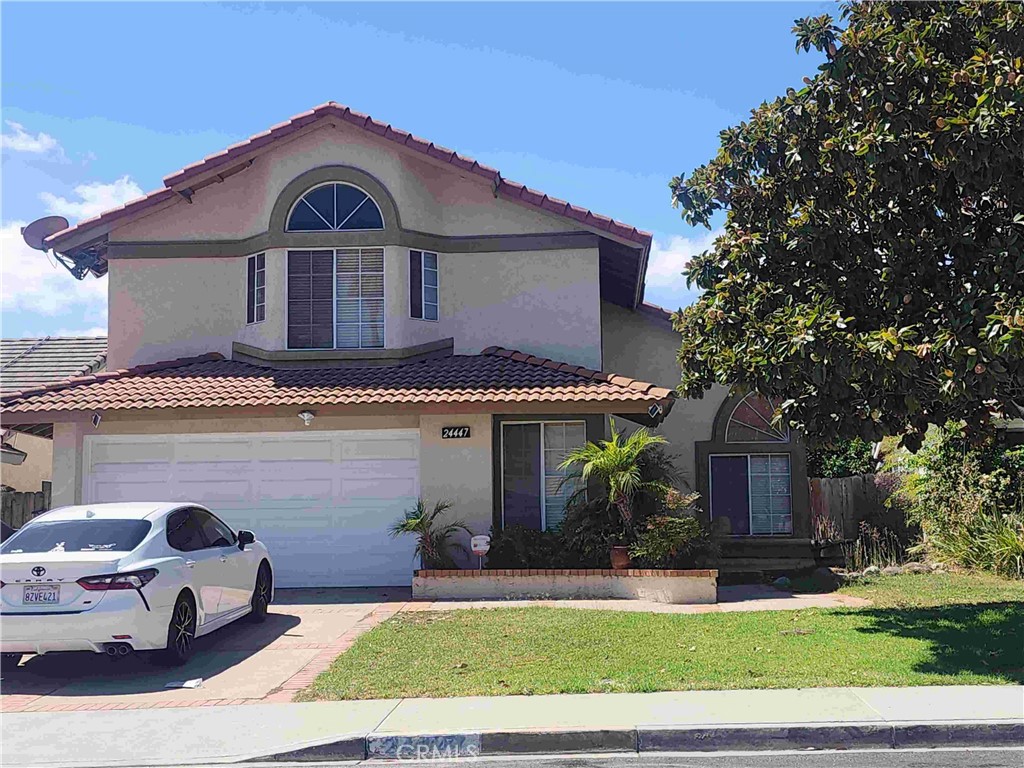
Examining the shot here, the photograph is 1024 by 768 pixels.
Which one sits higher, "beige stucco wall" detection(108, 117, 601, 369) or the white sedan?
"beige stucco wall" detection(108, 117, 601, 369)

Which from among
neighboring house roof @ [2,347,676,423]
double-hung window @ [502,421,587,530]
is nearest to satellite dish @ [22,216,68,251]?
neighboring house roof @ [2,347,676,423]

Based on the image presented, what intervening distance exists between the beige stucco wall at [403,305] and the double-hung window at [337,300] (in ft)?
0.72

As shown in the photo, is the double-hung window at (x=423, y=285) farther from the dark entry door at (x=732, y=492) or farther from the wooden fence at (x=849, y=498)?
the wooden fence at (x=849, y=498)

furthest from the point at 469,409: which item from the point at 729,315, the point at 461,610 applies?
the point at 729,315

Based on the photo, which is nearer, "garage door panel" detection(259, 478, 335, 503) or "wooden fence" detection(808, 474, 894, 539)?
"garage door panel" detection(259, 478, 335, 503)

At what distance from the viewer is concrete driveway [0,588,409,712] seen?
335 inches

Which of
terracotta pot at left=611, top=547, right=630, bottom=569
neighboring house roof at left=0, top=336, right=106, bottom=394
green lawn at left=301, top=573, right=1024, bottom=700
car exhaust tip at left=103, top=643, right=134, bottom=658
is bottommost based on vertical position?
green lawn at left=301, top=573, right=1024, bottom=700

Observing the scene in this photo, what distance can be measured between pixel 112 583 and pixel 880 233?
7905 millimetres

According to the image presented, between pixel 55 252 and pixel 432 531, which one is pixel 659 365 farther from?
pixel 55 252

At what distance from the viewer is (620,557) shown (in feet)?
43.2

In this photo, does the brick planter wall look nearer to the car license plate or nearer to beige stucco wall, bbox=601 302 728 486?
beige stucco wall, bbox=601 302 728 486

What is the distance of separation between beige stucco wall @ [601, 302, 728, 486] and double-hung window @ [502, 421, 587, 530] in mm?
2336

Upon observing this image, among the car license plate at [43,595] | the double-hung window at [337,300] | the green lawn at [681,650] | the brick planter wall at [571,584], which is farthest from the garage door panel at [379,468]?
the car license plate at [43,595]

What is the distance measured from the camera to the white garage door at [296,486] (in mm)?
14664
